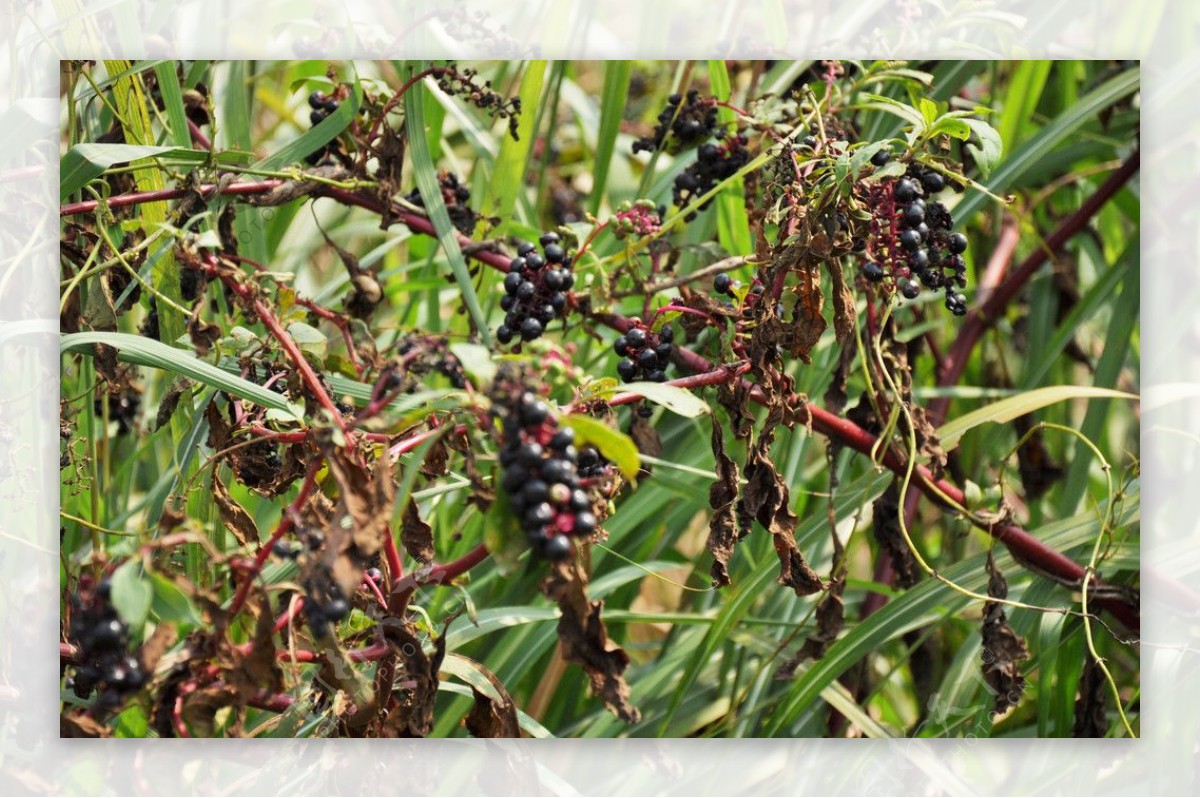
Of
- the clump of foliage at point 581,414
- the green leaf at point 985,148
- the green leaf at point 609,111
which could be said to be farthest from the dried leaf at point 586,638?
the green leaf at point 609,111

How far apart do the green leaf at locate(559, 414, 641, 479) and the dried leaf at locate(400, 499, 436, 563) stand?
9.0 inches

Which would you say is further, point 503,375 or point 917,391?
point 917,391

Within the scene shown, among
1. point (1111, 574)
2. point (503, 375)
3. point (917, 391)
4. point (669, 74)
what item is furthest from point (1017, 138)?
point (503, 375)

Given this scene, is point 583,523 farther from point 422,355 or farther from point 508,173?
point 508,173

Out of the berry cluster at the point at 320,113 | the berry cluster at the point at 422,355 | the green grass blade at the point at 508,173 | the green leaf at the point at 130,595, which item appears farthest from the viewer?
the green grass blade at the point at 508,173

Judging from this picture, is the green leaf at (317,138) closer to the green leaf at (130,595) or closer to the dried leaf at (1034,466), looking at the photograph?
the green leaf at (130,595)

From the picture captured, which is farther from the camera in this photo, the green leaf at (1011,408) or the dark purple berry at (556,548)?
the green leaf at (1011,408)

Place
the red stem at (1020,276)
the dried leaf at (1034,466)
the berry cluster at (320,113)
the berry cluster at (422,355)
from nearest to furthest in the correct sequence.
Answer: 1. the berry cluster at (422,355)
2. the berry cluster at (320,113)
3. the red stem at (1020,276)
4. the dried leaf at (1034,466)

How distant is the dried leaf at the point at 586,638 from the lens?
0.80 m

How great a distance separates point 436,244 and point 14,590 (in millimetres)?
596

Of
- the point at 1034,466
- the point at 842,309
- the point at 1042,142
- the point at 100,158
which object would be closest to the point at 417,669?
the point at 842,309

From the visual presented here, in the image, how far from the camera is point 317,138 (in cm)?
118

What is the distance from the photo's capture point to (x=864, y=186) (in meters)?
0.97

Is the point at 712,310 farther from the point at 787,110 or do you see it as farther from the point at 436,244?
the point at 436,244
